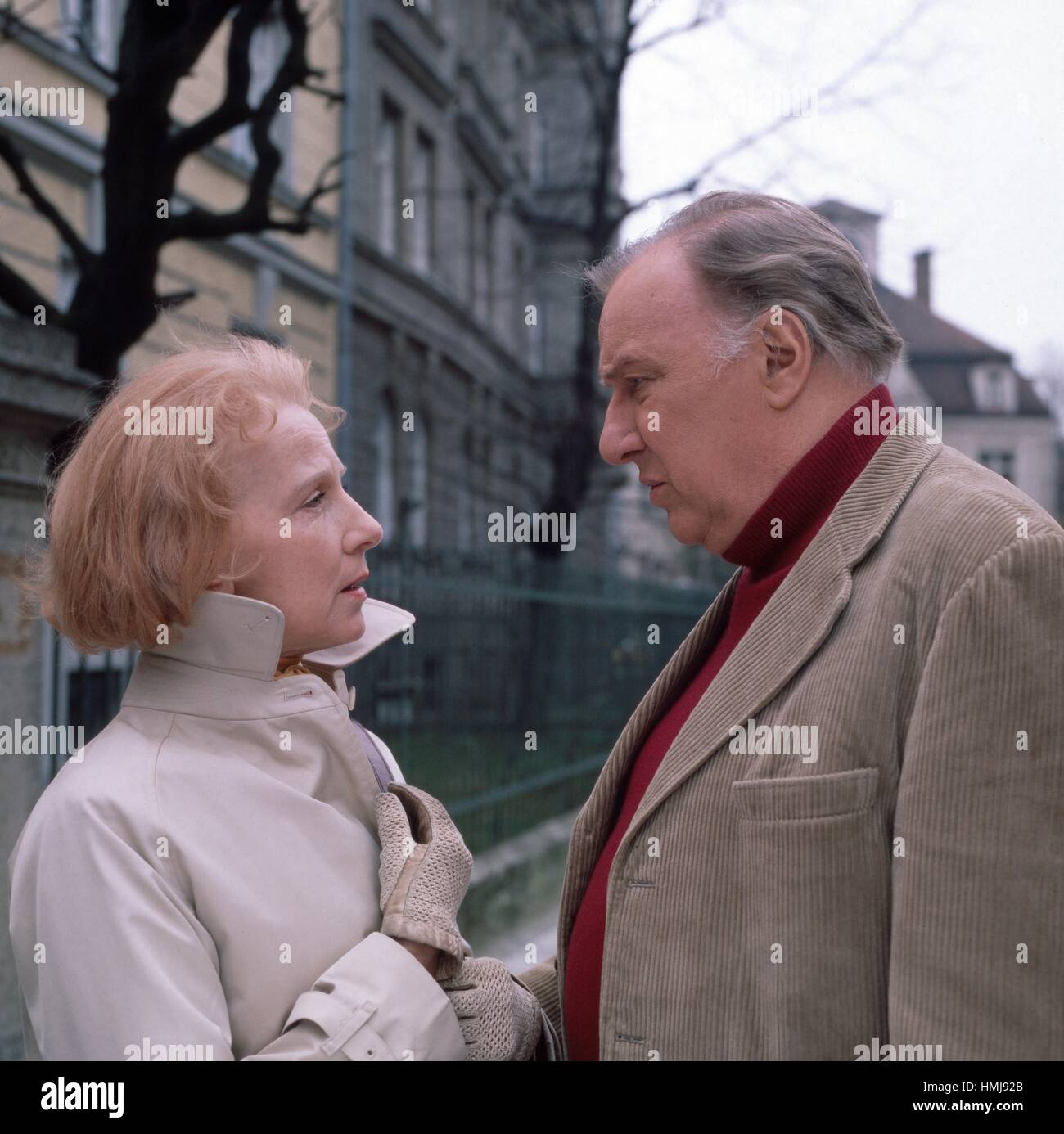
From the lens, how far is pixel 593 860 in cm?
218

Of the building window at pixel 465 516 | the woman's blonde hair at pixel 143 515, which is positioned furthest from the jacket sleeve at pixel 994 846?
the building window at pixel 465 516

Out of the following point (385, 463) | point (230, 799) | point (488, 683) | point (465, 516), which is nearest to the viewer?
point (230, 799)

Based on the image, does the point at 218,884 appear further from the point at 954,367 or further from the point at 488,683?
the point at 954,367

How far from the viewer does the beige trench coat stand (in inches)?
64.7

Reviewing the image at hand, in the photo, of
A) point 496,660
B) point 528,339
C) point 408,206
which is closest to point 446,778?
point 496,660

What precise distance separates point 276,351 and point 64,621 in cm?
56

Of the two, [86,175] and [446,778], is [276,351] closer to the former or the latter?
[446,778]

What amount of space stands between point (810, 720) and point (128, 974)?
0.92 meters

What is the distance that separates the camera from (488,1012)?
6.24 feet

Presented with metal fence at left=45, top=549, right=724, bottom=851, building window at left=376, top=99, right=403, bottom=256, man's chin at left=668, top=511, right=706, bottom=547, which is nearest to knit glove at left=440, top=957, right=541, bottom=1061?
man's chin at left=668, top=511, right=706, bottom=547

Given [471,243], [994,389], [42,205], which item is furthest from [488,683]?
[994,389]

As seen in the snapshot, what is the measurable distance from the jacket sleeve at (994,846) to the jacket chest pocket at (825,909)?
3.3 inches

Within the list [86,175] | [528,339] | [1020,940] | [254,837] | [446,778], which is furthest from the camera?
[528,339]

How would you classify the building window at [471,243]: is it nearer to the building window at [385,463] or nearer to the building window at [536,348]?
the building window at [385,463]
